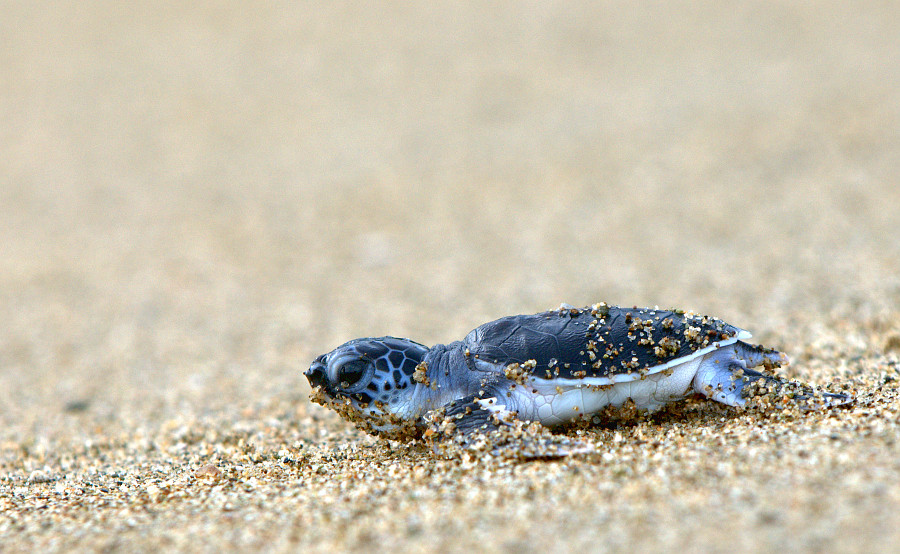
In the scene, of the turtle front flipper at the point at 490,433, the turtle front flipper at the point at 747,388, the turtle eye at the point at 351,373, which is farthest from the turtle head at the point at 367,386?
the turtle front flipper at the point at 747,388

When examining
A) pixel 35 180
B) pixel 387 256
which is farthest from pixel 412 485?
pixel 35 180

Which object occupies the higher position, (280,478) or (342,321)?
(342,321)

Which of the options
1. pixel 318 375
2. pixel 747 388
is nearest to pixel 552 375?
pixel 747 388

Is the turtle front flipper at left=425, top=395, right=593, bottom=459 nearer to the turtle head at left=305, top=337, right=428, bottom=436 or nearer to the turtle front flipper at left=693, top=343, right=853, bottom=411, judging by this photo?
the turtle head at left=305, top=337, right=428, bottom=436

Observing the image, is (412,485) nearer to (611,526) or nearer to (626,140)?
(611,526)

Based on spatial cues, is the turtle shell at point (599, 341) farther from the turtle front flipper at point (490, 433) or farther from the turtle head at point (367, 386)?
the turtle head at point (367, 386)

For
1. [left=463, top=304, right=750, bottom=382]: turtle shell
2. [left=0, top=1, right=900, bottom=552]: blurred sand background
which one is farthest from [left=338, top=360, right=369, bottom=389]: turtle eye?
[left=463, top=304, right=750, bottom=382]: turtle shell

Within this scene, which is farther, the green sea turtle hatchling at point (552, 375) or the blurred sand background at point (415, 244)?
the green sea turtle hatchling at point (552, 375)

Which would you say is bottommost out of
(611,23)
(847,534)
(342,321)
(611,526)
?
(847,534)
